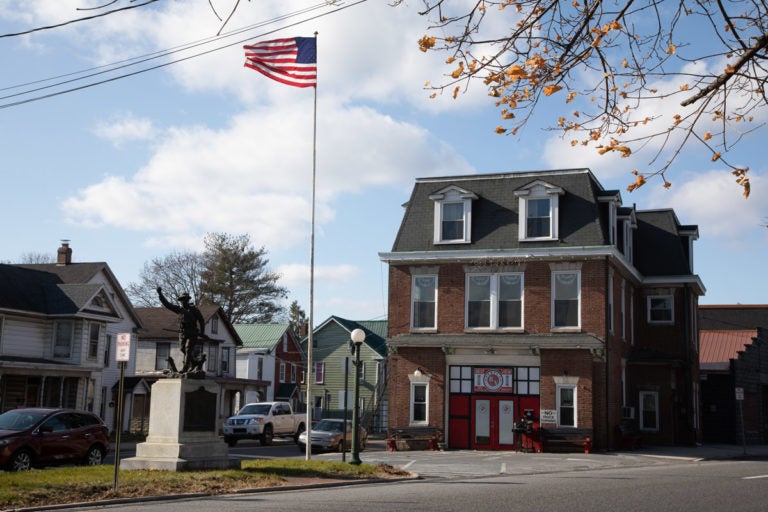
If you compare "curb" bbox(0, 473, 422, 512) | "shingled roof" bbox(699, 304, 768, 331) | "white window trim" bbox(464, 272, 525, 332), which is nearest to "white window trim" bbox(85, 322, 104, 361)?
"white window trim" bbox(464, 272, 525, 332)

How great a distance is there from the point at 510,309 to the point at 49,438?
18.3m

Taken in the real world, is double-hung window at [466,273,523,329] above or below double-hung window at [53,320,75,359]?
above

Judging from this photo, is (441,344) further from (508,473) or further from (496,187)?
(508,473)

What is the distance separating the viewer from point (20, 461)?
2047 cm

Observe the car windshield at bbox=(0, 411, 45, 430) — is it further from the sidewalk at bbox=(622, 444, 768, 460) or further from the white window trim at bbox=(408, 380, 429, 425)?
the sidewalk at bbox=(622, 444, 768, 460)

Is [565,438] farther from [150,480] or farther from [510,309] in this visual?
[150,480]

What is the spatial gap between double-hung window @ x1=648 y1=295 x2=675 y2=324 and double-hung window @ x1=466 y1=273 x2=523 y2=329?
9088mm

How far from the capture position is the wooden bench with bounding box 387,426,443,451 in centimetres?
3350

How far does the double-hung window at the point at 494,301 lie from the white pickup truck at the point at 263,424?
11.6 metres

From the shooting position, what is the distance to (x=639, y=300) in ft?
130

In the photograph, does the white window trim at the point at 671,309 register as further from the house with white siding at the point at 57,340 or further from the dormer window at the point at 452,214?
the house with white siding at the point at 57,340

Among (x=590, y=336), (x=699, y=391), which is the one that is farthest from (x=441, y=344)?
(x=699, y=391)

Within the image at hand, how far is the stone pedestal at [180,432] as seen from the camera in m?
18.3

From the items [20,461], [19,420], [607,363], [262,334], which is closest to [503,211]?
[607,363]
